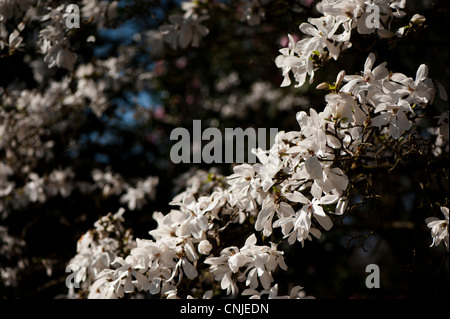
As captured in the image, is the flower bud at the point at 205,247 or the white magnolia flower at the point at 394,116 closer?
the white magnolia flower at the point at 394,116

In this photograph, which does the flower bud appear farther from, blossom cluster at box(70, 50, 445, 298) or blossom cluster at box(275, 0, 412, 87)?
blossom cluster at box(275, 0, 412, 87)

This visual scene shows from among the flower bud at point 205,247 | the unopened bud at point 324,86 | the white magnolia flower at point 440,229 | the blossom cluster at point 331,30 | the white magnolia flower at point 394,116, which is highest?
the blossom cluster at point 331,30

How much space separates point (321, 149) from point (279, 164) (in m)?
0.17

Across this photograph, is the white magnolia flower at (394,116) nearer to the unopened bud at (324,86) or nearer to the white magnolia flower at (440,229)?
the unopened bud at (324,86)

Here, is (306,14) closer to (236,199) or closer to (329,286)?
(236,199)

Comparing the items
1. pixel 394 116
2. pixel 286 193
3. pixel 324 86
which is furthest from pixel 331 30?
pixel 286 193

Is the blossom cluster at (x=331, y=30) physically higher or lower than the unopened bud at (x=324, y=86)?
higher

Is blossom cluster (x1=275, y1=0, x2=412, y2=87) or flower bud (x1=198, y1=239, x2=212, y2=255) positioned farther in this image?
flower bud (x1=198, y1=239, x2=212, y2=255)

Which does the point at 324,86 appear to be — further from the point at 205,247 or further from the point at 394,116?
the point at 205,247

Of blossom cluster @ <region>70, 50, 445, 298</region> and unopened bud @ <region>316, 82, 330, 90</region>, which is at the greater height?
unopened bud @ <region>316, 82, 330, 90</region>

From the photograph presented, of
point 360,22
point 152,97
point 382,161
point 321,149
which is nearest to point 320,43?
point 360,22

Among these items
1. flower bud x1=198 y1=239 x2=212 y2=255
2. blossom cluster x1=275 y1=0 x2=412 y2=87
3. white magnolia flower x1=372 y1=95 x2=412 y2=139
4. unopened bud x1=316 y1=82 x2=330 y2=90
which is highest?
blossom cluster x1=275 y1=0 x2=412 y2=87

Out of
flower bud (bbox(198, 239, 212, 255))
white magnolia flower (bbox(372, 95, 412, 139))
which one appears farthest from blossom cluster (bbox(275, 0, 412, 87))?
flower bud (bbox(198, 239, 212, 255))

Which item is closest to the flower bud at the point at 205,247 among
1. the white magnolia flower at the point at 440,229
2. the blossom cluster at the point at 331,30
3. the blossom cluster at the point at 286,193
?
the blossom cluster at the point at 286,193
